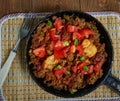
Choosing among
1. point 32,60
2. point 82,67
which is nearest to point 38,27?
point 32,60

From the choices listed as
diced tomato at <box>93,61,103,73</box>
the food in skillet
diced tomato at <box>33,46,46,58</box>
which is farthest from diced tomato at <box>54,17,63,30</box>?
diced tomato at <box>93,61,103,73</box>

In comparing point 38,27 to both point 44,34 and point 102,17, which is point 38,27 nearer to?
point 44,34

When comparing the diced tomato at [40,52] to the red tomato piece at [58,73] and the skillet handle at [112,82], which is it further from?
the skillet handle at [112,82]

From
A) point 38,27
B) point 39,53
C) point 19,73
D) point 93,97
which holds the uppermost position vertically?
point 38,27

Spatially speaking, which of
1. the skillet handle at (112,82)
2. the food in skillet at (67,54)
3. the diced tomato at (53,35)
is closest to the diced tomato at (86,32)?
the food in skillet at (67,54)

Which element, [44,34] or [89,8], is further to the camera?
[89,8]

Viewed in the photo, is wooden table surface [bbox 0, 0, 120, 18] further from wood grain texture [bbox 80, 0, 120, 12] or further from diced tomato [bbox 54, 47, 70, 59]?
diced tomato [bbox 54, 47, 70, 59]
